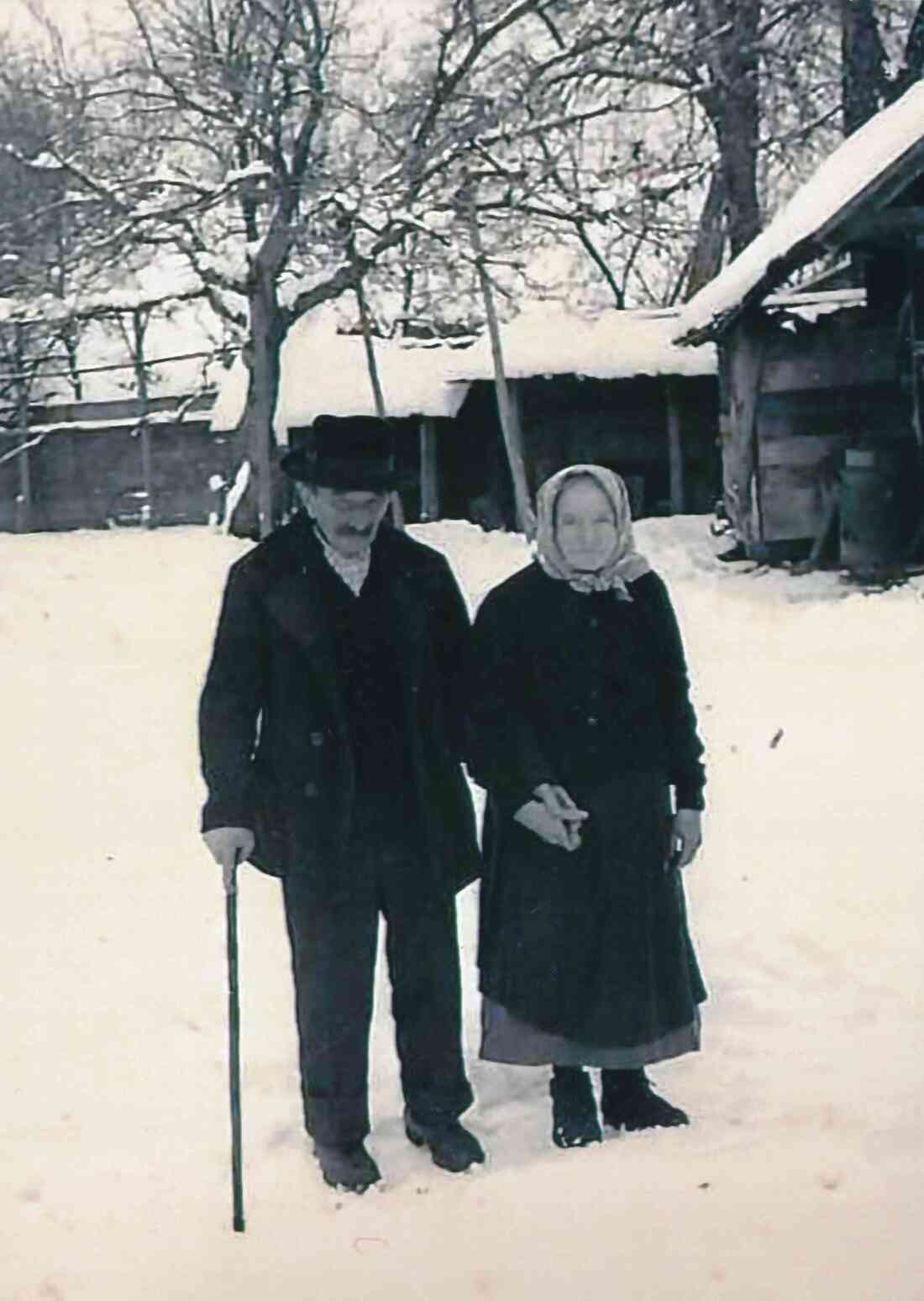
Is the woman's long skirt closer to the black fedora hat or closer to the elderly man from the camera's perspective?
the elderly man

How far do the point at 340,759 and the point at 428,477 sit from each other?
0.70m

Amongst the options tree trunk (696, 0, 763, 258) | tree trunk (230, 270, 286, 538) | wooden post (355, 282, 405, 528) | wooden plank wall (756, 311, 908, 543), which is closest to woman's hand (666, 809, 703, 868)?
wooden post (355, 282, 405, 528)

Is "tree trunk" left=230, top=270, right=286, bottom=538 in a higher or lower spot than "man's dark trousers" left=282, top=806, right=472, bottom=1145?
higher

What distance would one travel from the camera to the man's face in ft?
8.66

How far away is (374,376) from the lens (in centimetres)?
298

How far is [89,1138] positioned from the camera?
108 inches

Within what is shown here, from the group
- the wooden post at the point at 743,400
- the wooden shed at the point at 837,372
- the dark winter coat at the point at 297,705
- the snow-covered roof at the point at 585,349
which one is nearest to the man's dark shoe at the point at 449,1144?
the dark winter coat at the point at 297,705

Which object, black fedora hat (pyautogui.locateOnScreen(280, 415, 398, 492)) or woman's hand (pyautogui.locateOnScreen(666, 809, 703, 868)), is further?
woman's hand (pyautogui.locateOnScreen(666, 809, 703, 868))

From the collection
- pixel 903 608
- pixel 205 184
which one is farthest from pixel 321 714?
pixel 903 608

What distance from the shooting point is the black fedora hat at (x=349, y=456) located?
2584mm

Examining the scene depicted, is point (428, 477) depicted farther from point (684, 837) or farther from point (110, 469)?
point (684, 837)

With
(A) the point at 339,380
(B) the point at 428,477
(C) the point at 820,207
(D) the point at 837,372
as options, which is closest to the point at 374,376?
(A) the point at 339,380

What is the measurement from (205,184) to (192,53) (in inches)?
12.1

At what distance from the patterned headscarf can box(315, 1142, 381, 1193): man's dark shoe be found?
37.6 inches
